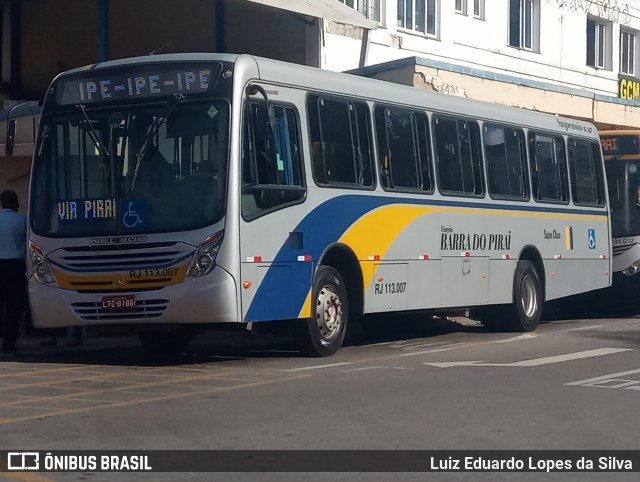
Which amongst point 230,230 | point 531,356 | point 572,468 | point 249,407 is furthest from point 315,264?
point 572,468

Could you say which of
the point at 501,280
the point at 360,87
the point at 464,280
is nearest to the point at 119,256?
the point at 360,87

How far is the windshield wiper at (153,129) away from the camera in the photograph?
41.9 feet

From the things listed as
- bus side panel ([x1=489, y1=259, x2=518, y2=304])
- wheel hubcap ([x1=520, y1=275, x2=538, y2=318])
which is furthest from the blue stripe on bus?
wheel hubcap ([x1=520, y1=275, x2=538, y2=318])

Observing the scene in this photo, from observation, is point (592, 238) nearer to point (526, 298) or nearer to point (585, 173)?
point (585, 173)

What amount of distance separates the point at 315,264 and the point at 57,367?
9.70 ft

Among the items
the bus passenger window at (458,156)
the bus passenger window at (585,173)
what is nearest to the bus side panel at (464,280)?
the bus passenger window at (458,156)

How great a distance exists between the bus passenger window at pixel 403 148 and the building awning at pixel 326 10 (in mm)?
5331

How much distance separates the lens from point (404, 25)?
88.6ft

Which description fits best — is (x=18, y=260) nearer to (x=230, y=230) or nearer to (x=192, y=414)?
(x=230, y=230)

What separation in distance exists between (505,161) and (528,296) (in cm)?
206

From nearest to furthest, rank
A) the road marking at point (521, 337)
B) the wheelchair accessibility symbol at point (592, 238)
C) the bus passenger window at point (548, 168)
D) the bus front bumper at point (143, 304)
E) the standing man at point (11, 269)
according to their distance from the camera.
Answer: the bus front bumper at point (143, 304) → the standing man at point (11, 269) → the road marking at point (521, 337) → the bus passenger window at point (548, 168) → the wheelchair accessibility symbol at point (592, 238)

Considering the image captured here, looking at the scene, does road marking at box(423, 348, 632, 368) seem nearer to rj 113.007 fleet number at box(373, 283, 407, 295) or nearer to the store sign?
rj 113.007 fleet number at box(373, 283, 407, 295)

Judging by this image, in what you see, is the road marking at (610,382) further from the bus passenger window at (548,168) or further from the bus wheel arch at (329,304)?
the bus passenger window at (548,168)

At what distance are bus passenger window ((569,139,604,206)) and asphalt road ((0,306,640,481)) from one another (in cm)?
454
